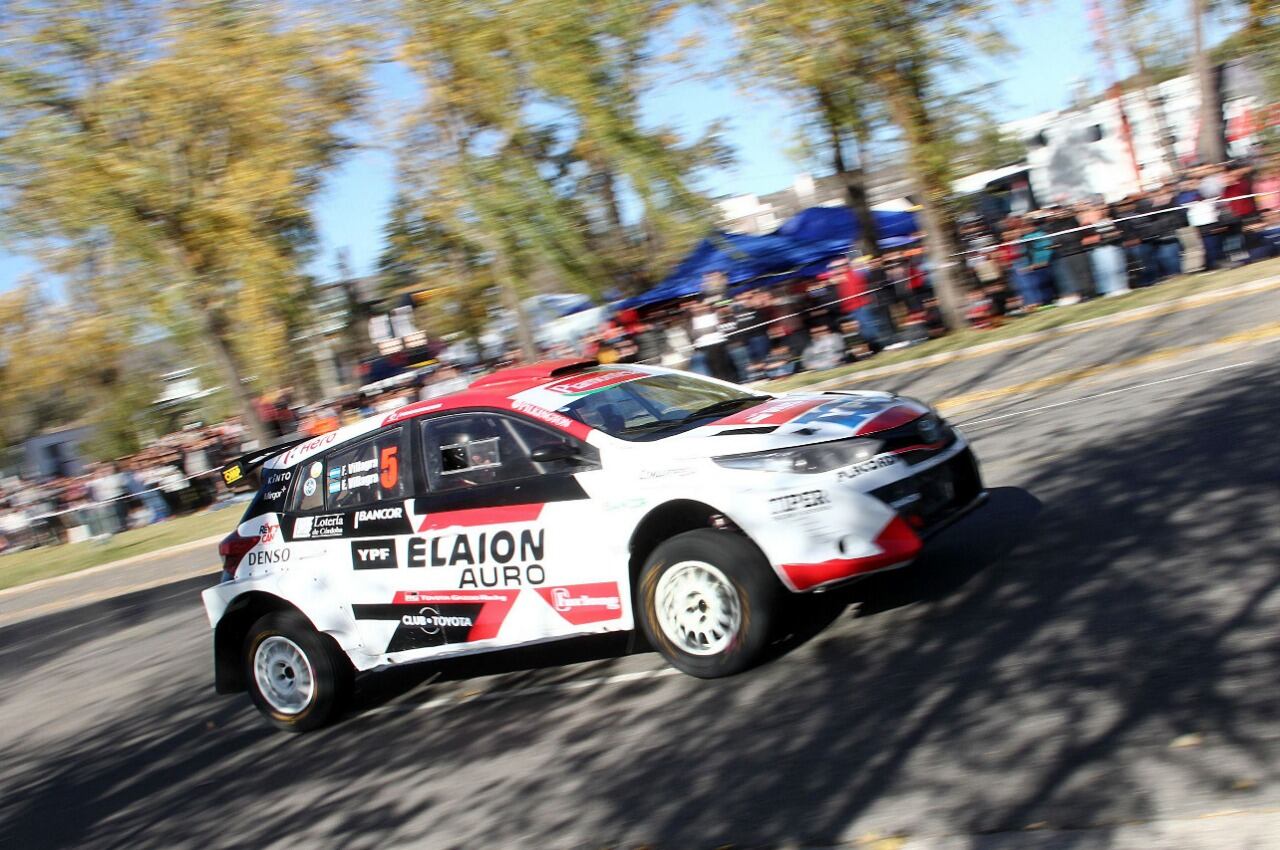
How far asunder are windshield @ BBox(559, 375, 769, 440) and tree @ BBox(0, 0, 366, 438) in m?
19.4

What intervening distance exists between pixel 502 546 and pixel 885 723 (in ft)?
8.00

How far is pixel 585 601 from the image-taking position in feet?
21.5

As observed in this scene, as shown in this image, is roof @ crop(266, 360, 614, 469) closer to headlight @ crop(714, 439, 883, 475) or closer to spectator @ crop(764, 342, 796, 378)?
headlight @ crop(714, 439, 883, 475)

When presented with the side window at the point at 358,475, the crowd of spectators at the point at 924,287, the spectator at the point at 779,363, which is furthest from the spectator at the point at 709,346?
the side window at the point at 358,475

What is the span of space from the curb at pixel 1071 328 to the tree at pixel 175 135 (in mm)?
12795

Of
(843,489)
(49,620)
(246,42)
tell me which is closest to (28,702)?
(49,620)

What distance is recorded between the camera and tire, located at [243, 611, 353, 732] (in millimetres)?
7574

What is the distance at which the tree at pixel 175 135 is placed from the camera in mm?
25328

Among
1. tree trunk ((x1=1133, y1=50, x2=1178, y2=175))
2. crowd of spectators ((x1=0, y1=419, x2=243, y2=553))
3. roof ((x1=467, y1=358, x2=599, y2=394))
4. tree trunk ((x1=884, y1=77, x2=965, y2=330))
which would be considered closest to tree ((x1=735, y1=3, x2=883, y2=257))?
tree trunk ((x1=884, y1=77, x2=965, y2=330))

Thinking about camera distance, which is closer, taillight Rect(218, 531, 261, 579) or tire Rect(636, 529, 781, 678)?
tire Rect(636, 529, 781, 678)

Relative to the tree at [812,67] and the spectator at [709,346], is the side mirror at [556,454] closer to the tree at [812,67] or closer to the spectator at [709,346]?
the tree at [812,67]

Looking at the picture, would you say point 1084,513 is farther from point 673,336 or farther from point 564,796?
point 673,336

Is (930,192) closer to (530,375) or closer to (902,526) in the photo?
(530,375)

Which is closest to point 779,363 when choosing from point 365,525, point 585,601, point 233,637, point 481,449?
point 233,637
